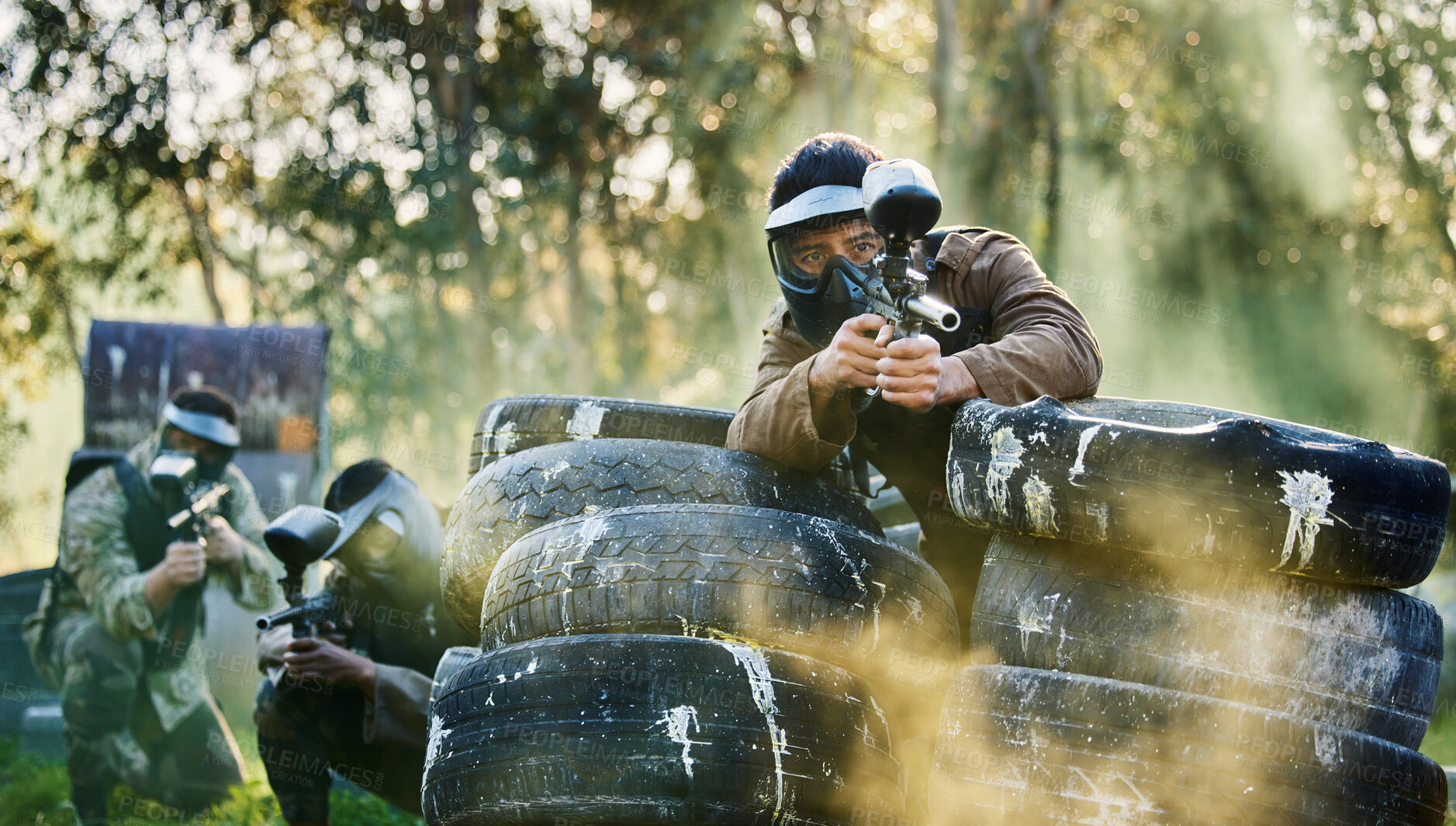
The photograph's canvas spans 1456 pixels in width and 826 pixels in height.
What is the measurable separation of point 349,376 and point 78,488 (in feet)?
44.1

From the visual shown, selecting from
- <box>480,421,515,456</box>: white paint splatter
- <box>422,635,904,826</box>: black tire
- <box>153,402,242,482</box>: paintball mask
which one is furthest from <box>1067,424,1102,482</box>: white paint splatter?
<box>153,402,242,482</box>: paintball mask

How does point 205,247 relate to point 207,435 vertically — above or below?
above

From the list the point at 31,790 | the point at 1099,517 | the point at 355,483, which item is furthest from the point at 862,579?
the point at 31,790

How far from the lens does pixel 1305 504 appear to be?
2.46 meters

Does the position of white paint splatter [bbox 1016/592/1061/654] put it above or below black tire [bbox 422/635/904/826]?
above

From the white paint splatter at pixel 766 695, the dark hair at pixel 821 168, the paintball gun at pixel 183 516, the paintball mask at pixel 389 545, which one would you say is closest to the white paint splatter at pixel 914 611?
the white paint splatter at pixel 766 695

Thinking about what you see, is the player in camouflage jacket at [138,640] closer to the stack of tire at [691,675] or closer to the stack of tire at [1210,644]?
the stack of tire at [691,675]

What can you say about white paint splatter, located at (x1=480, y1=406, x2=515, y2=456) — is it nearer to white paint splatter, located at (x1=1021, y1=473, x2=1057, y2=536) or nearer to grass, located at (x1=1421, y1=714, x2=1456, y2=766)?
white paint splatter, located at (x1=1021, y1=473, x2=1057, y2=536)

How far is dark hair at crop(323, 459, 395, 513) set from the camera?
505 centimetres

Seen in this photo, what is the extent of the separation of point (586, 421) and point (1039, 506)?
2007 mm

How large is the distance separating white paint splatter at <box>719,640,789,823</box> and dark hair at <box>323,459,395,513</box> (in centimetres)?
290

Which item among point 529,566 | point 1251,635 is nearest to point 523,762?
point 529,566

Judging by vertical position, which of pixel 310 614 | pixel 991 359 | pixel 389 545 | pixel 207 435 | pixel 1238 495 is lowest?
pixel 310 614

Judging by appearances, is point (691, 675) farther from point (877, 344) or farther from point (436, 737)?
point (877, 344)
